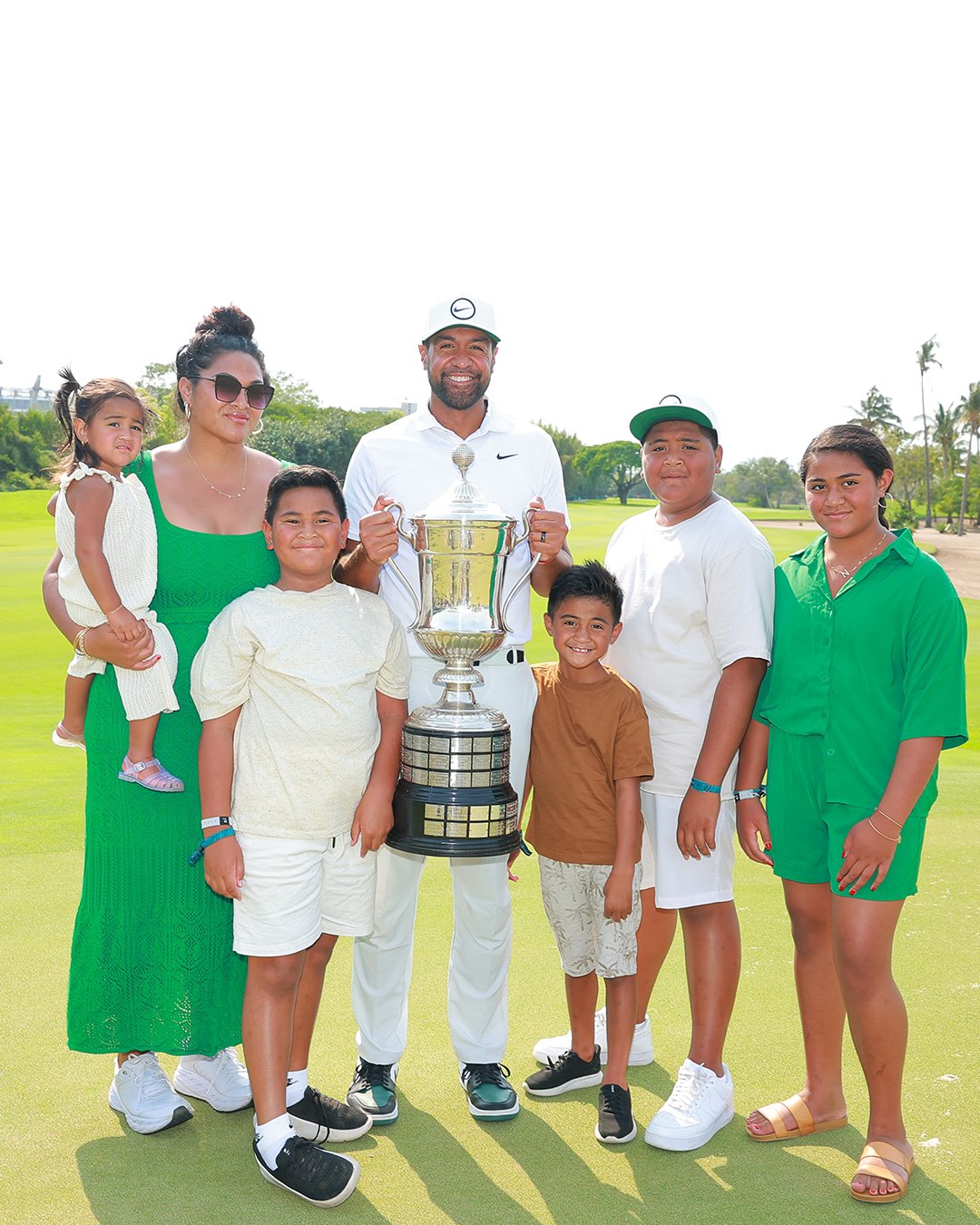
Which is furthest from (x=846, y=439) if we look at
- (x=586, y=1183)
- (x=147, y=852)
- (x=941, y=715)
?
Result: (x=147, y=852)

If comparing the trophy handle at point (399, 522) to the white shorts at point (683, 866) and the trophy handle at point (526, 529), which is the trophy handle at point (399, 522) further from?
the white shorts at point (683, 866)

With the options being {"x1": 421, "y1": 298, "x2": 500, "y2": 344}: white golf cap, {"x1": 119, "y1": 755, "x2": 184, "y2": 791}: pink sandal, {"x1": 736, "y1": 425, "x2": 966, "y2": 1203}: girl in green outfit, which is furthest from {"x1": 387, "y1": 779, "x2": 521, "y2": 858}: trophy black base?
{"x1": 421, "y1": 298, "x2": 500, "y2": 344}: white golf cap

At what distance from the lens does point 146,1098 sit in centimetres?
345

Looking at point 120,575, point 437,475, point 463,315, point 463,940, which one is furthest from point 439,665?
point 463,315

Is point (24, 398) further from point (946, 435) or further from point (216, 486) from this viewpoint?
point (216, 486)

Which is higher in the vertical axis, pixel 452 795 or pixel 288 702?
pixel 288 702

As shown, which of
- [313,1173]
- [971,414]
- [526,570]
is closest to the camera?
[313,1173]

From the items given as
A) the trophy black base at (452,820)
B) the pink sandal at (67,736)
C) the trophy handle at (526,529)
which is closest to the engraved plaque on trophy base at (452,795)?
the trophy black base at (452,820)

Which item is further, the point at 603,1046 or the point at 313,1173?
the point at 603,1046

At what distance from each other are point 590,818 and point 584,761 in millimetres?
180

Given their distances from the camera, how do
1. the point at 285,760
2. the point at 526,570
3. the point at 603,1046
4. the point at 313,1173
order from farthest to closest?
1. the point at 603,1046
2. the point at 526,570
3. the point at 285,760
4. the point at 313,1173

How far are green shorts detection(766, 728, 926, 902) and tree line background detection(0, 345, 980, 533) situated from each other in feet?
120

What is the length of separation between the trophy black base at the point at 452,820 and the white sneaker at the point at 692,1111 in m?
0.92

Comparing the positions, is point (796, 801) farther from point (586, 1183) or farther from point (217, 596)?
point (217, 596)
